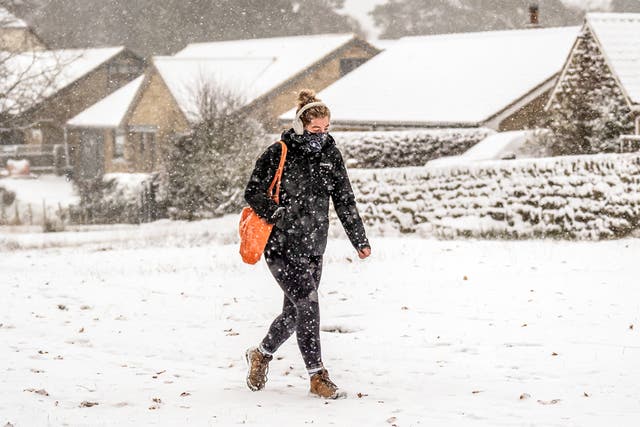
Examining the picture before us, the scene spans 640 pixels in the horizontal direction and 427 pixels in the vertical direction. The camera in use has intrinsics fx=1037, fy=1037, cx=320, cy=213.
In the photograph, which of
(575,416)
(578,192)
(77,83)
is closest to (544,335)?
(575,416)

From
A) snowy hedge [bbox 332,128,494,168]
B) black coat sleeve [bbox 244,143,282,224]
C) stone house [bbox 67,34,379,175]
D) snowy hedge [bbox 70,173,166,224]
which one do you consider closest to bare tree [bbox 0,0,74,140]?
snowy hedge [bbox 70,173,166,224]

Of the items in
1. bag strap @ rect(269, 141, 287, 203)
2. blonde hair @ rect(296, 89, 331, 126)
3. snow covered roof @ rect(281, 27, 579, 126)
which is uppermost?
snow covered roof @ rect(281, 27, 579, 126)

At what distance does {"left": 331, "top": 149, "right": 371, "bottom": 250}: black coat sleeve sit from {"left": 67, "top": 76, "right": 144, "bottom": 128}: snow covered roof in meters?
40.8

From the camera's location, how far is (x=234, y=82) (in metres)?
41.4

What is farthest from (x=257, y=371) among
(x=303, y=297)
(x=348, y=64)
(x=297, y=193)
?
(x=348, y=64)

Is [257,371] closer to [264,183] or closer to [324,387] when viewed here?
[324,387]

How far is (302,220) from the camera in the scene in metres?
6.61

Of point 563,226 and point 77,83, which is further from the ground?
point 77,83

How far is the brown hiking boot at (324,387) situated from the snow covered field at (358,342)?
0.42 feet

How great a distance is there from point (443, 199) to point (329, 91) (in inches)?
803

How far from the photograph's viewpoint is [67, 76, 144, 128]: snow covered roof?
157 feet

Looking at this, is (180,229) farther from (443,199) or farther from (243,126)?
(443,199)

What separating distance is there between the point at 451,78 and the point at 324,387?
95.9 ft

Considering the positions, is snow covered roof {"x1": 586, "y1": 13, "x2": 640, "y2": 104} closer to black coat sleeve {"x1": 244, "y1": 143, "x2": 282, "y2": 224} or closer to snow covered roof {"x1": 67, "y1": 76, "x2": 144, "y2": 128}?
black coat sleeve {"x1": 244, "y1": 143, "x2": 282, "y2": 224}
